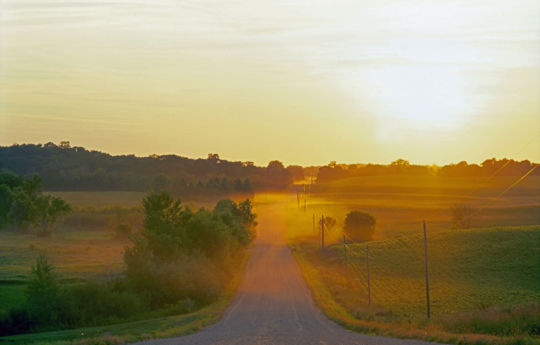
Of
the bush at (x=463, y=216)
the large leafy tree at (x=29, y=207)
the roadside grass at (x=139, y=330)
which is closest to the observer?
the roadside grass at (x=139, y=330)

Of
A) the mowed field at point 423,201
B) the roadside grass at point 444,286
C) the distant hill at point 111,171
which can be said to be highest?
the distant hill at point 111,171

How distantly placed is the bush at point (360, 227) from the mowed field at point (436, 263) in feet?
9.75

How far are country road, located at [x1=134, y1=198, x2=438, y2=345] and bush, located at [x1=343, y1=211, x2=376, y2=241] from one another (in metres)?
34.2

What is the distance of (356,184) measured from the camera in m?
193

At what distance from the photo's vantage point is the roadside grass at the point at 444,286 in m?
30.3

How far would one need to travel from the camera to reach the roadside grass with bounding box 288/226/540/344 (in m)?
30.3

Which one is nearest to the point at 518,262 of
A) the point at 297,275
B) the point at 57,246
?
the point at 297,275

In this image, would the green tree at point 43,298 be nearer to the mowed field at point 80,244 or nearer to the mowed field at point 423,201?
the mowed field at point 80,244

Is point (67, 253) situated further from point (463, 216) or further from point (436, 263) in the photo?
point (463, 216)

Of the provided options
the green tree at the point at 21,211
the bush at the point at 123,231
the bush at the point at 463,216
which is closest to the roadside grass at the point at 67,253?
the bush at the point at 123,231

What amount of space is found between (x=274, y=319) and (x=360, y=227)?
7625 centimetres

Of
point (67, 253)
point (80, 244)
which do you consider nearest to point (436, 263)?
point (67, 253)

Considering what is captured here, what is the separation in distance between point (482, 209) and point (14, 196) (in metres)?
96.7

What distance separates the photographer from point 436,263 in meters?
75.1
